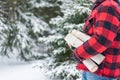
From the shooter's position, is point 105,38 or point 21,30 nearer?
point 105,38

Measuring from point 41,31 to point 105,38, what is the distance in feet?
18.7

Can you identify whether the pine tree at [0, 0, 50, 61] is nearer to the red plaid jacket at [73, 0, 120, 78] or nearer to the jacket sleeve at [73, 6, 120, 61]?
the red plaid jacket at [73, 0, 120, 78]

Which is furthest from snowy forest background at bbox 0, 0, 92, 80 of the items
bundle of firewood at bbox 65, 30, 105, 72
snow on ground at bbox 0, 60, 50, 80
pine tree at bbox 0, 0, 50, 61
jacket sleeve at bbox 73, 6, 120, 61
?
jacket sleeve at bbox 73, 6, 120, 61

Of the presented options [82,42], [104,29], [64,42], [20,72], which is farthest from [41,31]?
[104,29]

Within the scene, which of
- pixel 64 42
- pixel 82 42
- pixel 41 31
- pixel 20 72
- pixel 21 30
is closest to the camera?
Answer: pixel 82 42

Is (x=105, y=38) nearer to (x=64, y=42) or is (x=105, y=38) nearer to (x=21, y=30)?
(x=64, y=42)

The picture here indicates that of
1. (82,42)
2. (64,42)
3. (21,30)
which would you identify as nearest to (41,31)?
(21,30)

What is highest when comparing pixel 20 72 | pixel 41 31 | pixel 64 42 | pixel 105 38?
pixel 105 38

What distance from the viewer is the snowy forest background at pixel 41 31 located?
595 cm

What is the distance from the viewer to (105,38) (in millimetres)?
2619

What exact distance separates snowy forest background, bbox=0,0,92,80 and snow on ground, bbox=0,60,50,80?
0.23 meters

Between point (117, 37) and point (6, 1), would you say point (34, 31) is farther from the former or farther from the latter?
point (117, 37)

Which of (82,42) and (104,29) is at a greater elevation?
(104,29)

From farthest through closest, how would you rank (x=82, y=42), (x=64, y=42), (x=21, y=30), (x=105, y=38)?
(x=21, y=30) < (x=64, y=42) < (x=82, y=42) < (x=105, y=38)
